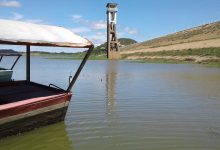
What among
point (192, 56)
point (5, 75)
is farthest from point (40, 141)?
point (192, 56)

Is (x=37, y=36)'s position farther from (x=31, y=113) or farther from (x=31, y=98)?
(x=31, y=113)

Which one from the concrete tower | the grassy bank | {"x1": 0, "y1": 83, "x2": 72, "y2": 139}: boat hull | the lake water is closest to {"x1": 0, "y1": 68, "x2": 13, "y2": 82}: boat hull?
the lake water

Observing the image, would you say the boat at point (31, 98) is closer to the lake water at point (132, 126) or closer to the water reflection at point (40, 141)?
the water reflection at point (40, 141)

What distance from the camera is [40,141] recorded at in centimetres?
971

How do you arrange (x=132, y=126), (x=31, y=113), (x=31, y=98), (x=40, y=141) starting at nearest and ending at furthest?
(x=40, y=141), (x=31, y=113), (x=31, y=98), (x=132, y=126)

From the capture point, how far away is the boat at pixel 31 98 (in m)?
9.20

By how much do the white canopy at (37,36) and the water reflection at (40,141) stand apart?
2.60 metres

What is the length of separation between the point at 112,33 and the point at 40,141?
72380 mm

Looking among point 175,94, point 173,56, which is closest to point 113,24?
point 173,56

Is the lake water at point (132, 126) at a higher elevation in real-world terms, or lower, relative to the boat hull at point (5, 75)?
lower

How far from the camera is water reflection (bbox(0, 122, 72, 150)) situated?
923 cm

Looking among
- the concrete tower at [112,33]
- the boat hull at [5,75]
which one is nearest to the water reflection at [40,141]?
the boat hull at [5,75]

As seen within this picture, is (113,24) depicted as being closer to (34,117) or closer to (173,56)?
(173,56)

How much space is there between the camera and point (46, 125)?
35.9 feet
